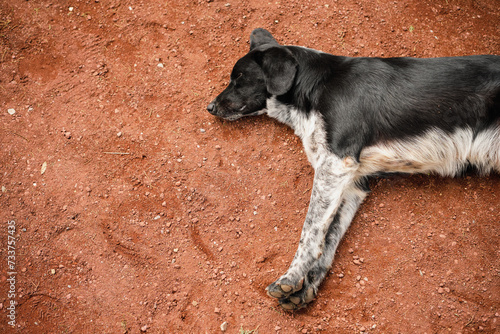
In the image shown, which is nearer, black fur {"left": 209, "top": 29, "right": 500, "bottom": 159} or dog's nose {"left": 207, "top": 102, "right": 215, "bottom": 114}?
black fur {"left": 209, "top": 29, "right": 500, "bottom": 159}

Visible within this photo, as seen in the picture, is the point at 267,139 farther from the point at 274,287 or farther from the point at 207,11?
the point at 207,11

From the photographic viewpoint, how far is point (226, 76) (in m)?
4.08

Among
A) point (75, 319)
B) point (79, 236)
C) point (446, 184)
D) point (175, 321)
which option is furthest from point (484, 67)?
point (75, 319)

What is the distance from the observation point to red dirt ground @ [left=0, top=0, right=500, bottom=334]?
3.18 metres

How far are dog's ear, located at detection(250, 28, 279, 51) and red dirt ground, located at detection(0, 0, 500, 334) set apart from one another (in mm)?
333

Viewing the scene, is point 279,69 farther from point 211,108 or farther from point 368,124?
point 368,124

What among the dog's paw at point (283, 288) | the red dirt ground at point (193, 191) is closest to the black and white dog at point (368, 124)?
the dog's paw at point (283, 288)

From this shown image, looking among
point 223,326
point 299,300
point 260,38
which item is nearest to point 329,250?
point 299,300

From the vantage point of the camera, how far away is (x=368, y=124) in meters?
3.24

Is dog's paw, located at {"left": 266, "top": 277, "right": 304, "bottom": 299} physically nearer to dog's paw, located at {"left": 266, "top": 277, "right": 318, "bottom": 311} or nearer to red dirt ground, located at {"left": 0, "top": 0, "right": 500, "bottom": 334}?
dog's paw, located at {"left": 266, "top": 277, "right": 318, "bottom": 311}

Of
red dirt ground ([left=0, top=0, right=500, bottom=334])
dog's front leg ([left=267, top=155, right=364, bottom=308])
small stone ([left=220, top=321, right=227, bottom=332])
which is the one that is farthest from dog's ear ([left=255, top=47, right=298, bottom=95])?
small stone ([left=220, top=321, right=227, bottom=332])

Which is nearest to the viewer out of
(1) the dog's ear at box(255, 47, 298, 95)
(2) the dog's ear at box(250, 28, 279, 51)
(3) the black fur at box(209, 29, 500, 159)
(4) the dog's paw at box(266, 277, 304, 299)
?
(4) the dog's paw at box(266, 277, 304, 299)

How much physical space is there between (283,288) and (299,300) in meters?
0.20

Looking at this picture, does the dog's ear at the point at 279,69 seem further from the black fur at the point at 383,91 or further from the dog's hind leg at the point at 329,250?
the dog's hind leg at the point at 329,250
